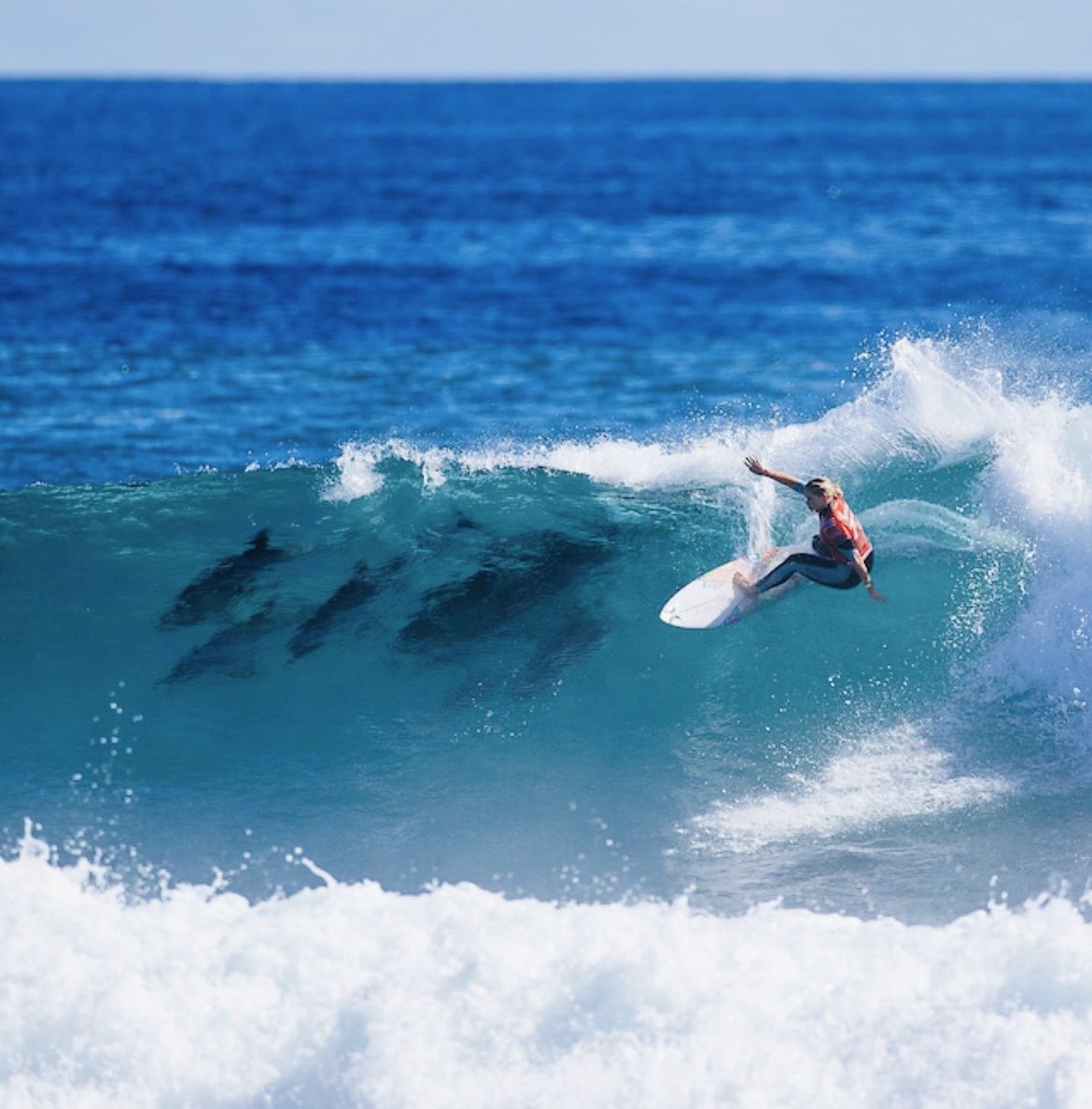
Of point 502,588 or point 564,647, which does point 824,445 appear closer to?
point 502,588

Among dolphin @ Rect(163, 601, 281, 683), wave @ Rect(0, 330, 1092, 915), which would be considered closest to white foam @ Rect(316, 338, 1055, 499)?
wave @ Rect(0, 330, 1092, 915)

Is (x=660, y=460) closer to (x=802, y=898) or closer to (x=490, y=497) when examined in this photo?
(x=490, y=497)

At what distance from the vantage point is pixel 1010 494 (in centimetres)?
1447

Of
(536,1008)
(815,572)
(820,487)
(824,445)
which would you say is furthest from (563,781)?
(824,445)

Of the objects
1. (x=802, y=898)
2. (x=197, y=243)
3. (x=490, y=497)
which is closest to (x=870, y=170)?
(x=197, y=243)

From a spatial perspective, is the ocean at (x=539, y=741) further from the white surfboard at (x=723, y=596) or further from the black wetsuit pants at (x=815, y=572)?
the black wetsuit pants at (x=815, y=572)

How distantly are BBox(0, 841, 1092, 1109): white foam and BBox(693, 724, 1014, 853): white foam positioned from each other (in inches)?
58.5

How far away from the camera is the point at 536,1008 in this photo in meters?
8.73

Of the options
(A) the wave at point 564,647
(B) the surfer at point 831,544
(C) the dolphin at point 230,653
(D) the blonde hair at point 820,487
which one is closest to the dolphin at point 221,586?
(A) the wave at point 564,647

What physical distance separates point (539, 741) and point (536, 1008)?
12.8 feet

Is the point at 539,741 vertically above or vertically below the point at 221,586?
below

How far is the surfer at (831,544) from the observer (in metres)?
12.3

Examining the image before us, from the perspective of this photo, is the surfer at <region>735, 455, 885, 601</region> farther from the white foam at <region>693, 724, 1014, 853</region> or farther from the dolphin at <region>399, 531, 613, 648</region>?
the dolphin at <region>399, 531, 613, 648</region>

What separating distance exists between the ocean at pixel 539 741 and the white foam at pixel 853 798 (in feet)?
0.12
